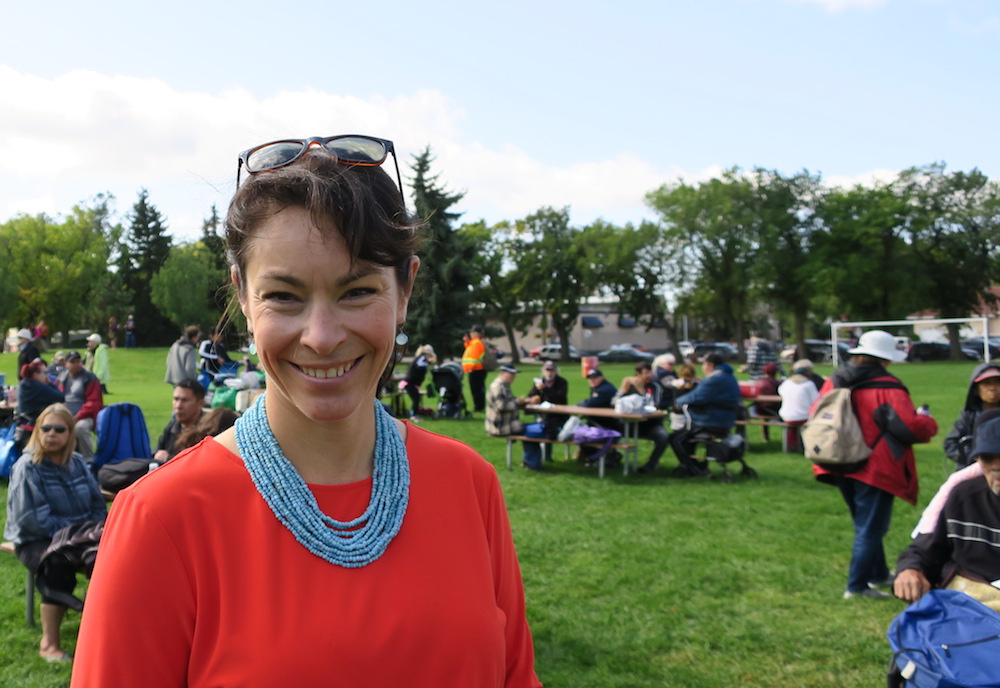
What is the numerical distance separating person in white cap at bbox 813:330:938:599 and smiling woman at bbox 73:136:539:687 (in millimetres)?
5489

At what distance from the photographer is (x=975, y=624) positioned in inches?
135

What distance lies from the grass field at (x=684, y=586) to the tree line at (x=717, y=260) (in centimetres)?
3681

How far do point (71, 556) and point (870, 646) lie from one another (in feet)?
17.1

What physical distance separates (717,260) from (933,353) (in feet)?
43.8

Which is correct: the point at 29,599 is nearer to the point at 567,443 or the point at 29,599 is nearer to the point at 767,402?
the point at 567,443

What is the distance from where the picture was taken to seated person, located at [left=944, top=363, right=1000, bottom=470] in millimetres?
6262

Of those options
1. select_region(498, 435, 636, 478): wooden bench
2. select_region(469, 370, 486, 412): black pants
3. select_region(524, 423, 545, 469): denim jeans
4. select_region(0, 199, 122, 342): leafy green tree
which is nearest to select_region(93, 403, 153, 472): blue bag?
select_region(498, 435, 636, 478): wooden bench

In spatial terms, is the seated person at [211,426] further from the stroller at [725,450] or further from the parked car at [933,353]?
the parked car at [933,353]

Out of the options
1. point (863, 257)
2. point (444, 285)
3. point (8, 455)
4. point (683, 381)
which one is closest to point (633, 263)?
point (863, 257)

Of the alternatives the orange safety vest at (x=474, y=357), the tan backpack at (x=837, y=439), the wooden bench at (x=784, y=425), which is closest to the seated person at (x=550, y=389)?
the wooden bench at (x=784, y=425)

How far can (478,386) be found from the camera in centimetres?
1856

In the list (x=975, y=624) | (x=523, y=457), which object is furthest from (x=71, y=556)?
A: (x=523, y=457)

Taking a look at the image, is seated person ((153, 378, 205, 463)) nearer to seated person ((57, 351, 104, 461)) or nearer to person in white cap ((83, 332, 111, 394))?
seated person ((57, 351, 104, 461))

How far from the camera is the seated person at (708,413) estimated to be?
11.5m
